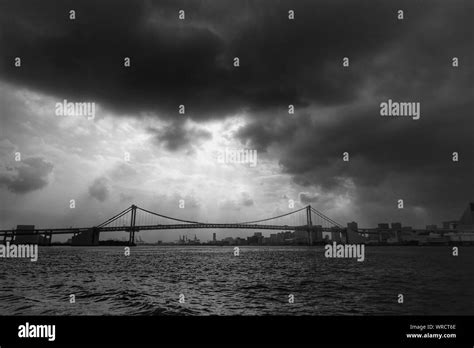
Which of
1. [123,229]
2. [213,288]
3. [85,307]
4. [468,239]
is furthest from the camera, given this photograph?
[468,239]

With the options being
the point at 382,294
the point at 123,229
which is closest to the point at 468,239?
the point at 123,229

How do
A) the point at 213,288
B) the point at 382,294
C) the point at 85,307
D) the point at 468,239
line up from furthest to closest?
the point at 468,239 < the point at 213,288 < the point at 382,294 < the point at 85,307

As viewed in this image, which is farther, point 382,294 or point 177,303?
point 382,294

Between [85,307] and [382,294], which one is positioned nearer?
[85,307]
